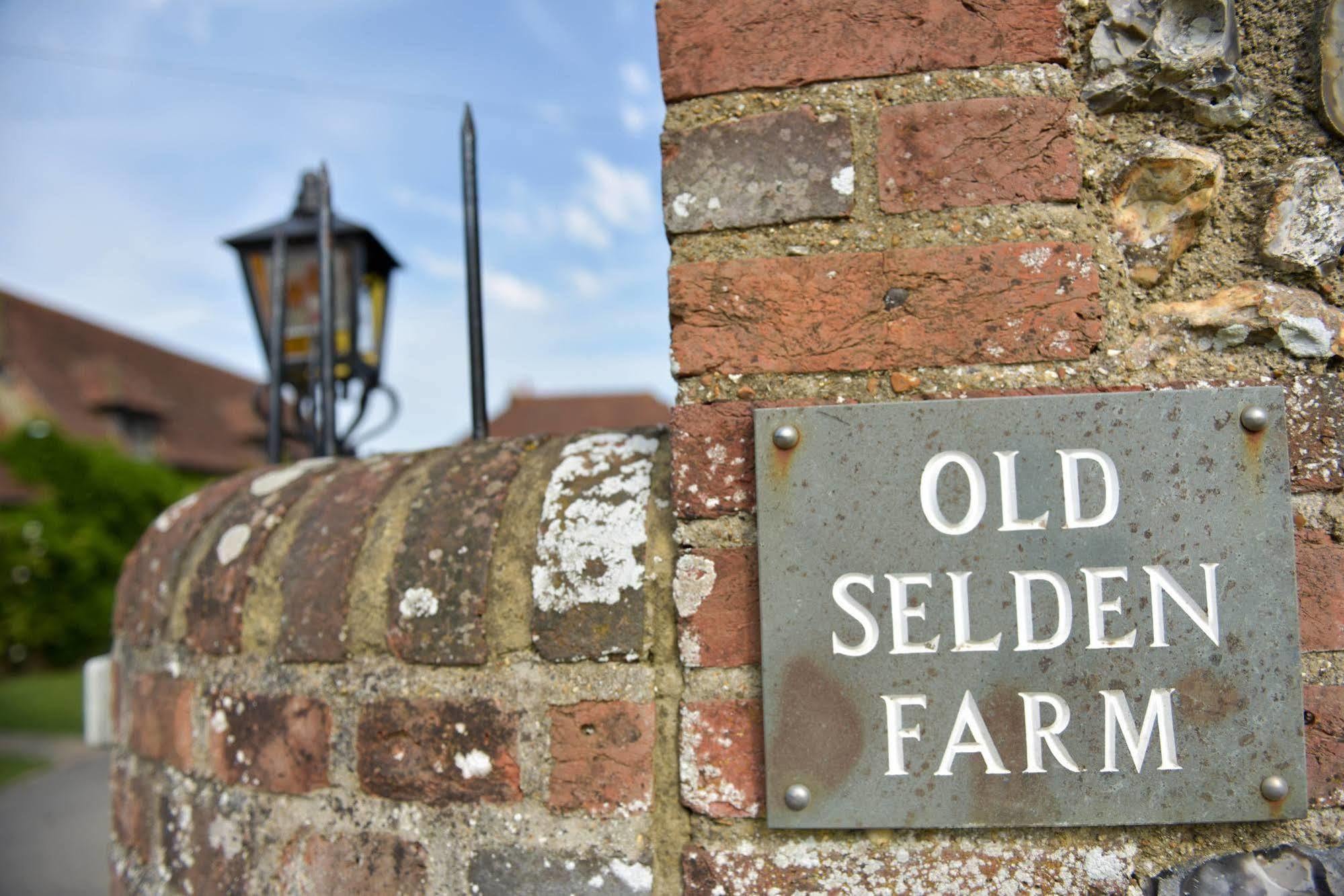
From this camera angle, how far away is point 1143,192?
3.56ft

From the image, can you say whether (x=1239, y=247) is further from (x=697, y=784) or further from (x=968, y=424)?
(x=697, y=784)

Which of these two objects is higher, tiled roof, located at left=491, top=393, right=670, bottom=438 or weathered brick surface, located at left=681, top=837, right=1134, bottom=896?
tiled roof, located at left=491, top=393, right=670, bottom=438

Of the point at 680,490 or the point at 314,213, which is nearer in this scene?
the point at 680,490

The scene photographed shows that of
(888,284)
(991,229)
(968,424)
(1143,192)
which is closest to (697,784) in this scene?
(968,424)

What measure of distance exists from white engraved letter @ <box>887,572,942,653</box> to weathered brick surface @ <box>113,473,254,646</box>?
1094 millimetres

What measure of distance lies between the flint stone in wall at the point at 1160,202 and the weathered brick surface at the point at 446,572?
2.70 feet

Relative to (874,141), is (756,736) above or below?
below

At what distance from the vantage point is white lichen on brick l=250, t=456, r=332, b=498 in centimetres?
148

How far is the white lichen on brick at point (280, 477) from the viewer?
4.85 feet

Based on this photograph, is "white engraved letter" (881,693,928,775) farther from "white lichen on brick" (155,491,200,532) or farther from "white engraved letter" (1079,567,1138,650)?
"white lichen on brick" (155,491,200,532)

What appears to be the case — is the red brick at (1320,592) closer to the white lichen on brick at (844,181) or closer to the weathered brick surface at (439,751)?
the white lichen on brick at (844,181)

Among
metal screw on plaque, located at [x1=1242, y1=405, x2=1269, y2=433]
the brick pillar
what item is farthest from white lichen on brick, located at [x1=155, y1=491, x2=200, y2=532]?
metal screw on plaque, located at [x1=1242, y1=405, x2=1269, y2=433]

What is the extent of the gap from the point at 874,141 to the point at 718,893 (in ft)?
2.91

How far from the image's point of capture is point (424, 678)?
115 cm
